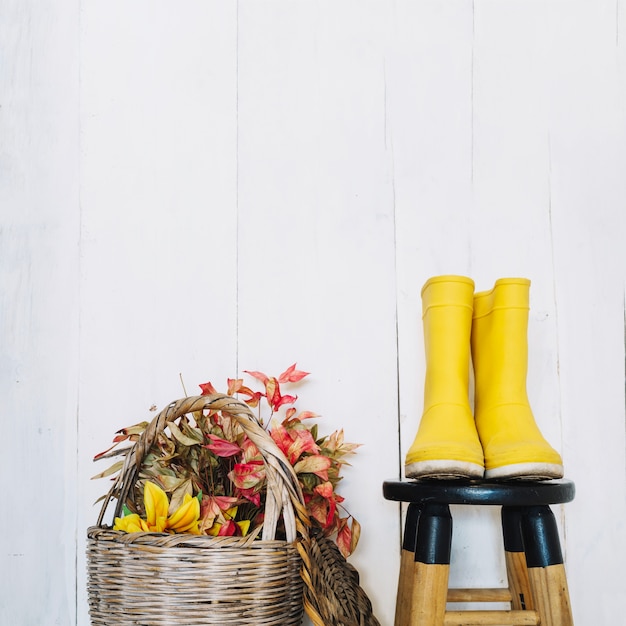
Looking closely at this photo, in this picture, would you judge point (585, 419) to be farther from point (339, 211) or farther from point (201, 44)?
point (201, 44)

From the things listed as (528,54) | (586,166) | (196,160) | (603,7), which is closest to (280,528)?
(196,160)

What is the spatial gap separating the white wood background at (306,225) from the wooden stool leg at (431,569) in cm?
28

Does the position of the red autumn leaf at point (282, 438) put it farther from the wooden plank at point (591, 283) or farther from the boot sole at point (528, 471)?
the wooden plank at point (591, 283)

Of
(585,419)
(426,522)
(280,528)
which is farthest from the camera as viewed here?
(585,419)

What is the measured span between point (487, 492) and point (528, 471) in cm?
6

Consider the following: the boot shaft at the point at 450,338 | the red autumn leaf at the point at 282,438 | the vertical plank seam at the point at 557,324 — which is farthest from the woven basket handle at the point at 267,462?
the vertical plank seam at the point at 557,324

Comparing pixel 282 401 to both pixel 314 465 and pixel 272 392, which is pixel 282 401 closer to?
pixel 272 392

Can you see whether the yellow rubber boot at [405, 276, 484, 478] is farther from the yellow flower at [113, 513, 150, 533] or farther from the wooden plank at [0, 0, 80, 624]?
the wooden plank at [0, 0, 80, 624]

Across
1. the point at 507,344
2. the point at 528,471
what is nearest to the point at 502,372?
the point at 507,344

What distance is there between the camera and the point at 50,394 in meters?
1.16

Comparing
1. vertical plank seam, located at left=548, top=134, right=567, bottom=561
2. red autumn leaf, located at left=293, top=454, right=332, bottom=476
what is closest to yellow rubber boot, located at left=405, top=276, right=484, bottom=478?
red autumn leaf, located at left=293, top=454, right=332, bottom=476

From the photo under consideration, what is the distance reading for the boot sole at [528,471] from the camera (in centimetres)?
83

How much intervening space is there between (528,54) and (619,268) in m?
0.38

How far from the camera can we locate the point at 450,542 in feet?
2.76
